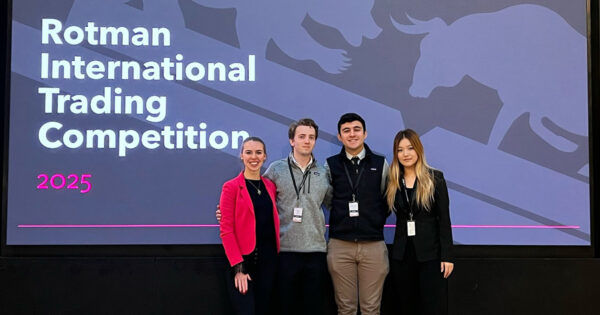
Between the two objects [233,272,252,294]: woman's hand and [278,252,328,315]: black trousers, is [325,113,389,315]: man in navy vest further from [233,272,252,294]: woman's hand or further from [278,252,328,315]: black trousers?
[233,272,252,294]: woman's hand

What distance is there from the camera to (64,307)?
12.6 ft

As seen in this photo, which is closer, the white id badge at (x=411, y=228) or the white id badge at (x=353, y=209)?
the white id badge at (x=411, y=228)

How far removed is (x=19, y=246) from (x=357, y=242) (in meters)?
2.46

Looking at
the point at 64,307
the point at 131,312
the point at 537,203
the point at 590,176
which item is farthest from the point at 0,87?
the point at 590,176

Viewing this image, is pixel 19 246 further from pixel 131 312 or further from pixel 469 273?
pixel 469 273

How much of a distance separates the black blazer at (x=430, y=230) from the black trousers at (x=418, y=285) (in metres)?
0.04

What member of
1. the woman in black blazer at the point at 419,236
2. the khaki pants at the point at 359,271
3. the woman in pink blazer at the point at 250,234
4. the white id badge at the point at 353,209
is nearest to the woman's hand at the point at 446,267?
the woman in black blazer at the point at 419,236

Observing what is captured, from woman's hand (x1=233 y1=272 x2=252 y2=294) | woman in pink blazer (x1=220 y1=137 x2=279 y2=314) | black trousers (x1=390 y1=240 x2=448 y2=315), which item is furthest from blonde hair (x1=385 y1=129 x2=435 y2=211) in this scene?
woman's hand (x1=233 y1=272 x2=252 y2=294)

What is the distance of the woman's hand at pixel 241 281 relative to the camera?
10.4 ft

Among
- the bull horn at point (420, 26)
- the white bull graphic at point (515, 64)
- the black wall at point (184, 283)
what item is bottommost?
the black wall at point (184, 283)

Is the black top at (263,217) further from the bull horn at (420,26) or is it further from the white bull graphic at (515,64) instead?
the bull horn at (420,26)

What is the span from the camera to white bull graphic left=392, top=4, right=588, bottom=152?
4016mm

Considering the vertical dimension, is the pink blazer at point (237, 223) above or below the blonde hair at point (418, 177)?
below

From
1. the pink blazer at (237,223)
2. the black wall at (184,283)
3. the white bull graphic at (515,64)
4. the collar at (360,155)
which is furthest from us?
the white bull graphic at (515,64)
